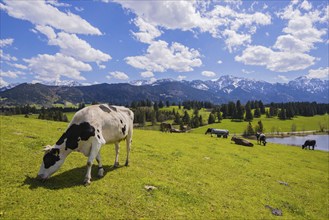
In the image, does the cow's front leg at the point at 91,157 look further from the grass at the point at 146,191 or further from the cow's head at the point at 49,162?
the cow's head at the point at 49,162

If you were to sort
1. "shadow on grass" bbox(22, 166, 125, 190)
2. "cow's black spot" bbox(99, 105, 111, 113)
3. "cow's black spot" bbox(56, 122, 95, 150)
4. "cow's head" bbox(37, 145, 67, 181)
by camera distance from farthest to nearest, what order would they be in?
"cow's black spot" bbox(99, 105, 111, 113), "cow's black spot" bbox(56, 122, 95, 150), "cow's head" bbox(37, 145, 67, 181), "shadow on grass" bbox(22, 166, 125, 190)

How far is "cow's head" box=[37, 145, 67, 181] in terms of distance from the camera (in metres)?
13.2

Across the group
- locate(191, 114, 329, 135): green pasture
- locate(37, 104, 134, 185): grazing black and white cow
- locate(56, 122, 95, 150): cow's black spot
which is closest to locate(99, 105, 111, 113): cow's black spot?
locate(37, 104, 134, 185): grazing black and white cow

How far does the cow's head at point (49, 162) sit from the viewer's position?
13.2 meters

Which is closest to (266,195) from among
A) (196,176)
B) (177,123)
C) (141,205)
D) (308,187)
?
(196,176)

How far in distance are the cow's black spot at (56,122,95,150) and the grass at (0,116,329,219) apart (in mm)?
2091

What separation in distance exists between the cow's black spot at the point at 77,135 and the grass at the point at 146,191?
2.09 meters

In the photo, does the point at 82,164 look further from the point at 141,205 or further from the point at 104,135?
the point at 141,205

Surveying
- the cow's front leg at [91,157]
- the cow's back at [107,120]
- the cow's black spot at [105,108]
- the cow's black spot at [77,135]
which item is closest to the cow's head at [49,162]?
the cow's black spot at [77,135]

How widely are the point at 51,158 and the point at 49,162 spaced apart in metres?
0.22

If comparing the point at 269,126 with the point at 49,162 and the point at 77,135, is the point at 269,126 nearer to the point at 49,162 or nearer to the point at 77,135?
the point at 77,135

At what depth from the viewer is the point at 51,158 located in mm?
13203

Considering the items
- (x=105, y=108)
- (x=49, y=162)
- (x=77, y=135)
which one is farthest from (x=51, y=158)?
(x=105, y=108)

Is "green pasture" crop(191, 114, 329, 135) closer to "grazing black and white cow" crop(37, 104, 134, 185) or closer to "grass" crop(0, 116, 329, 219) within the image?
"grass" crop(0, 116, 329, 219)
